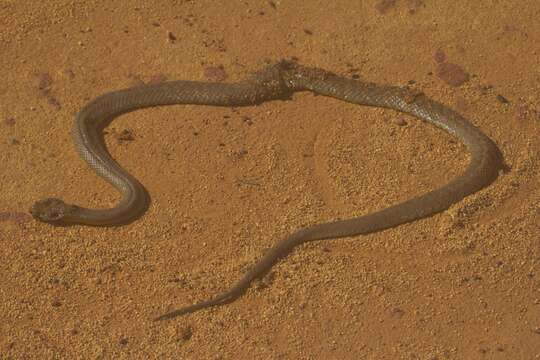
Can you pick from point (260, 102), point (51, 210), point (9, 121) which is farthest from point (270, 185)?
point (9, 121)

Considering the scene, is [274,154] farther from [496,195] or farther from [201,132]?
[496,195]

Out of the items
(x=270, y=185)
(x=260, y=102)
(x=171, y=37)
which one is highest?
(x=171, y=37)

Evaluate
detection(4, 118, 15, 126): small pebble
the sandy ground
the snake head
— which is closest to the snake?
the snake head

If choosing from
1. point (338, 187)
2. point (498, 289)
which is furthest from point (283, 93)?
point (498, 289)

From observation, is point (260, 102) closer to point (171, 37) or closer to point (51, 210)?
point (171, 37)

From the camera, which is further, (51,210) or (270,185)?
(270,185)

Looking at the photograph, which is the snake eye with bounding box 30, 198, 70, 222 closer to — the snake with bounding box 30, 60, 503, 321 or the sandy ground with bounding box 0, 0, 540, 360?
the snake with bounding box 30, 60, 503, 321
